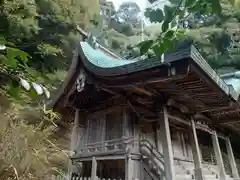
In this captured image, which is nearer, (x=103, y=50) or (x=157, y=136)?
(x=157, y=136)

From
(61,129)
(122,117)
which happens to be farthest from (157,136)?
(61,129)

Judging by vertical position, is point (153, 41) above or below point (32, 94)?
above

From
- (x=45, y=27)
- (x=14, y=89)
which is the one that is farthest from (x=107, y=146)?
(x=45, y=27)

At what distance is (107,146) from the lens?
20.4 feet

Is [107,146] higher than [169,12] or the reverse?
higher

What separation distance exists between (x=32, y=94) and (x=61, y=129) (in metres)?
11.3

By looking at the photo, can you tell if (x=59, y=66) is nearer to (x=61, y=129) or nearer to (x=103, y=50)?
(x=61, y=129)

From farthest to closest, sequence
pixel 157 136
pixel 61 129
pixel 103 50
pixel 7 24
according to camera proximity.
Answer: pixel 61 129 → pixel 7 24 → pixel 103 50 → pixel 157 136

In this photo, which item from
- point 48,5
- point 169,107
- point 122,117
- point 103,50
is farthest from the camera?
point 48,5

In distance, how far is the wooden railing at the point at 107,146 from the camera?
5773mm

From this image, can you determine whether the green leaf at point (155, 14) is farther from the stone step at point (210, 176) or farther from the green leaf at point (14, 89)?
the stone step at point (210, 176)

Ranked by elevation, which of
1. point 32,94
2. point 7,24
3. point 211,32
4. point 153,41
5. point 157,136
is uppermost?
point 211,32

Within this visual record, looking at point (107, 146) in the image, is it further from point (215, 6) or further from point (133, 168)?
point (215, 6)

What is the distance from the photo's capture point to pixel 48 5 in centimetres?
1380
